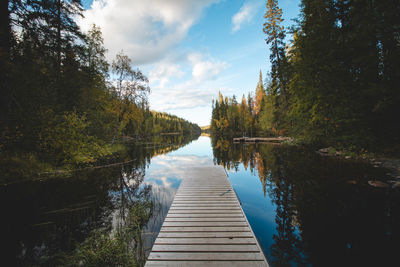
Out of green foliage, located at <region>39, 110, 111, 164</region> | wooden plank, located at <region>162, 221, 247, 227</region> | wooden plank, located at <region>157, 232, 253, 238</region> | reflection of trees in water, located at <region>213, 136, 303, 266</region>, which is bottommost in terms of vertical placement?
reflection of trees in water, located at <region>213, 136, 303, 266</region>

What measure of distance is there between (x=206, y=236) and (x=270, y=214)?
12.7 ft

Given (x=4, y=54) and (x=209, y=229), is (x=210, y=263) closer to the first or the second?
(x=209, y=229)

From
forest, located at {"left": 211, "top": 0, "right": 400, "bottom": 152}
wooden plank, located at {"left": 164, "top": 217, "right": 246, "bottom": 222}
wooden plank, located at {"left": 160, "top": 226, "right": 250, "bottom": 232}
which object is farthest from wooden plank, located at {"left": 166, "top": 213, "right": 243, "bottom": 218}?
forest, located at {"left": 211, "top": 0, "right": 400, "bottom": 152}

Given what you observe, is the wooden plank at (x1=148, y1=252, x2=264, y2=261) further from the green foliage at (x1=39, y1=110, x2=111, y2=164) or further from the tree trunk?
the green foliage at (x1=39, y1=110, x2=111, y2=164)

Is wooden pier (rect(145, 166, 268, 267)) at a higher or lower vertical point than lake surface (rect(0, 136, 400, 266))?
higher

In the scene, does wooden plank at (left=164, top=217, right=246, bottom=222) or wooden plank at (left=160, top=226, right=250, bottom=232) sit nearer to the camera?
wooden plank at (left=160, top=226, right=250, bottom=232)

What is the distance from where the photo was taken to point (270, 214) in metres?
6.52

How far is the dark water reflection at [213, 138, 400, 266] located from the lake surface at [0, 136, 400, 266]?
0.9 inches

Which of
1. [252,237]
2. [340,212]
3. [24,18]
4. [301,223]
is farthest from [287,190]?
[24,18]

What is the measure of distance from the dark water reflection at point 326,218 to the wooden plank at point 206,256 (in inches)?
57.5

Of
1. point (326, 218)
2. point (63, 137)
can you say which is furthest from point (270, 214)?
point (63, 137)

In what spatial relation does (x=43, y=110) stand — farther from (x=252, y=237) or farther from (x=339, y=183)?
(x=339, y=183)

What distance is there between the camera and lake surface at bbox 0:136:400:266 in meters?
4.16

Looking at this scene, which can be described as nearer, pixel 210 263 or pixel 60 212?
pixel 210 263
